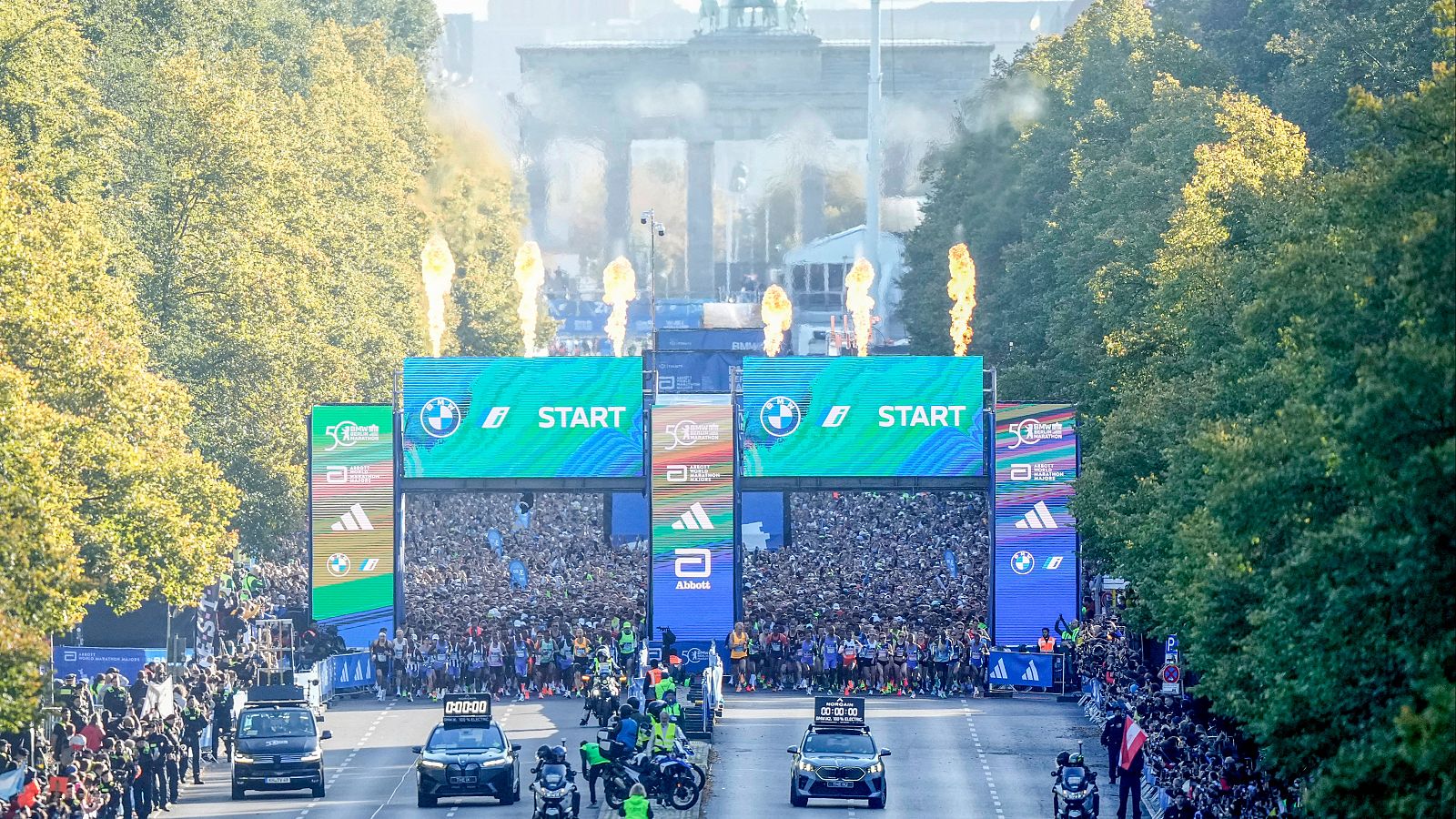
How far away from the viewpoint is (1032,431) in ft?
186

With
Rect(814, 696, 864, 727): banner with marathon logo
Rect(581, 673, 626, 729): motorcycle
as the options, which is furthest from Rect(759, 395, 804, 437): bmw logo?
Rect(814, 696, 864, 727): banner with marathon logo

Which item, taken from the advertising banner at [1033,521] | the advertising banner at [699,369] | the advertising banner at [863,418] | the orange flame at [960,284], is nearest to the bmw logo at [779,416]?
the advertising banner at [863,418]

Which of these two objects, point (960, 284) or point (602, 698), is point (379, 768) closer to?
point (602, 698)

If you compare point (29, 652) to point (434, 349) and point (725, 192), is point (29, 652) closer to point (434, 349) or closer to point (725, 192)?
point (434, 349)

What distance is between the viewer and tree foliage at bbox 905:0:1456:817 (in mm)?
25797

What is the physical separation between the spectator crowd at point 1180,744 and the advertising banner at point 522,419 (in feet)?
41.2

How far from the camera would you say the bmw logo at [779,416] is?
57.2 m

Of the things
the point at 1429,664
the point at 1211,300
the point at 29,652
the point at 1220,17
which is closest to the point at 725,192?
the point at 1220,17

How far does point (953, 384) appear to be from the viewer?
57312 mm

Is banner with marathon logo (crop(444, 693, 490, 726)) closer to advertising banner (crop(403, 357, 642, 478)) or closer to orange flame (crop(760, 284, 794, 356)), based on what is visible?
advertising banner (crop(403, 357, 642, 478))

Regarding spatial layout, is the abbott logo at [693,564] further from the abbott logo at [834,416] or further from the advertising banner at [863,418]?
the abbott logo at [834,416]

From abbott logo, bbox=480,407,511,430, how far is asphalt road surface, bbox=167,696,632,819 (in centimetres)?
695

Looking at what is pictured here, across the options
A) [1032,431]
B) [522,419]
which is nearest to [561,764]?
[522,419]

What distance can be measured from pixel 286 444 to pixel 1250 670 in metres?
39.9
